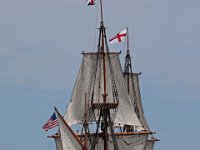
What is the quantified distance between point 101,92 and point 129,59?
763 inches

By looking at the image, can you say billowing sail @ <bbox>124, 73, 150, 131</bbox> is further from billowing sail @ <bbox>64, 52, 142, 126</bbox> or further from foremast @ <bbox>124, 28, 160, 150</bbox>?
billowing sail @ <bbox>64, 52, 142, 126</bbox>

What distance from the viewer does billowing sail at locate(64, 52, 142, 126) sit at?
427ft

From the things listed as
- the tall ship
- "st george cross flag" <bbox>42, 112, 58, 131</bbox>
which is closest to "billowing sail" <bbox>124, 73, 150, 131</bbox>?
the tall ship

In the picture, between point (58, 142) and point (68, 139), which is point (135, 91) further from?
point (68, 139)

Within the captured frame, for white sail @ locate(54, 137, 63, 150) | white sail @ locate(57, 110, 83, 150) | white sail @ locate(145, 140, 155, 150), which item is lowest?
white sail @ locate(57, 110, 83, 150)

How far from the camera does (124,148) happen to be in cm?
13712

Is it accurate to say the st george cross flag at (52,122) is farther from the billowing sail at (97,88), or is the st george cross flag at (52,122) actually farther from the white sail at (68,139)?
the billowing sail at (97,88)

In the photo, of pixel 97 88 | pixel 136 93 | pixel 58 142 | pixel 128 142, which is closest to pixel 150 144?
pixel 136 93

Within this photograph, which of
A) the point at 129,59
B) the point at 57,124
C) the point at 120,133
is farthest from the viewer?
the point at 129,59

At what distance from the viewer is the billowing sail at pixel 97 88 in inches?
5123

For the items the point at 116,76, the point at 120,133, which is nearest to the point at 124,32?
the point at 116,76

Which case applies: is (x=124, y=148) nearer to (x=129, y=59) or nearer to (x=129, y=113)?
(x=129, y=113)

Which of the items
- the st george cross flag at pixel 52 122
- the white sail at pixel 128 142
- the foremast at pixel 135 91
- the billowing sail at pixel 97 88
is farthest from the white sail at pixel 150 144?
the st george cross flag at pixel 52 122

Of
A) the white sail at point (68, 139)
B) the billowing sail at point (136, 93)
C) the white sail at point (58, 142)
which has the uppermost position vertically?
the billowing sail at point (136, 93)
